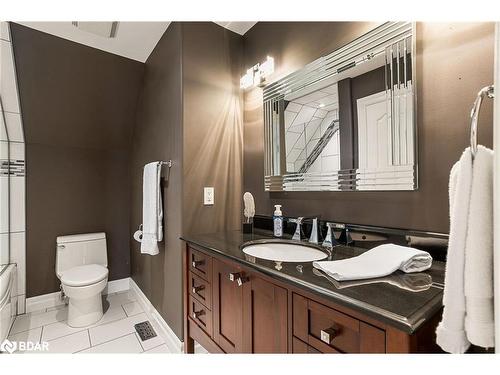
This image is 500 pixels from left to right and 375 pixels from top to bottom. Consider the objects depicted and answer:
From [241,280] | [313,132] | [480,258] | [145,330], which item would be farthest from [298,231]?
[145,330]

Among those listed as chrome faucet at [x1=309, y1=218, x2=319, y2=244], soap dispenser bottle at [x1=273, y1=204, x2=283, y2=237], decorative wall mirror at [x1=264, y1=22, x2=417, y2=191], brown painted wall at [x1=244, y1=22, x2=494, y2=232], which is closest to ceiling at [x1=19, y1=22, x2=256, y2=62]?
decorative wall mirror at [x1=264, y1=22, x2=417, y2=191]

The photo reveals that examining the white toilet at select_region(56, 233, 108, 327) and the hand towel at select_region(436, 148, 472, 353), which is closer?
the hand towel at select_region(436, 148, 472, 353)

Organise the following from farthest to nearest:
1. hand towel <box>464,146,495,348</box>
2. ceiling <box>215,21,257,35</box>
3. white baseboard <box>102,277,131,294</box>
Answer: white baseboard <box>102,277,131,294</box> → ceiling <box>215,21,257,35</box> → hand towel <box>464,146,495,348</box>

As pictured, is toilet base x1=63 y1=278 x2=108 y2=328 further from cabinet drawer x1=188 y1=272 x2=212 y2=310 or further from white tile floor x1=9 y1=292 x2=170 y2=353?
cabinet drawer x1=188 y1=272 x2=212 y2=310

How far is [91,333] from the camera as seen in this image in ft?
6.25

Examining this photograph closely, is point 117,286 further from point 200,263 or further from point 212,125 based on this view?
point 212,125

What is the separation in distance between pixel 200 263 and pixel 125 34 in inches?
68.0

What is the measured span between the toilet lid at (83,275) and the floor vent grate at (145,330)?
493 millimetres

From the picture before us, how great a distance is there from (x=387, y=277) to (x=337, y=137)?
76cm

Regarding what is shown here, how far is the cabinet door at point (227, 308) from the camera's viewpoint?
1107 mm

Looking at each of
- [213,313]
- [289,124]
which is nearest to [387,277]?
[213,313]

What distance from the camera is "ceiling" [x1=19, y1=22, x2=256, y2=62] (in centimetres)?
174

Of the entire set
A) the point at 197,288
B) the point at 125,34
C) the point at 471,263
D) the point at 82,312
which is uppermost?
the point at 125,34

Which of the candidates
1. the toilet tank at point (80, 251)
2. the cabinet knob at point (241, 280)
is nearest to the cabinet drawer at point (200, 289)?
the cabinet knob at point (241, 280)
